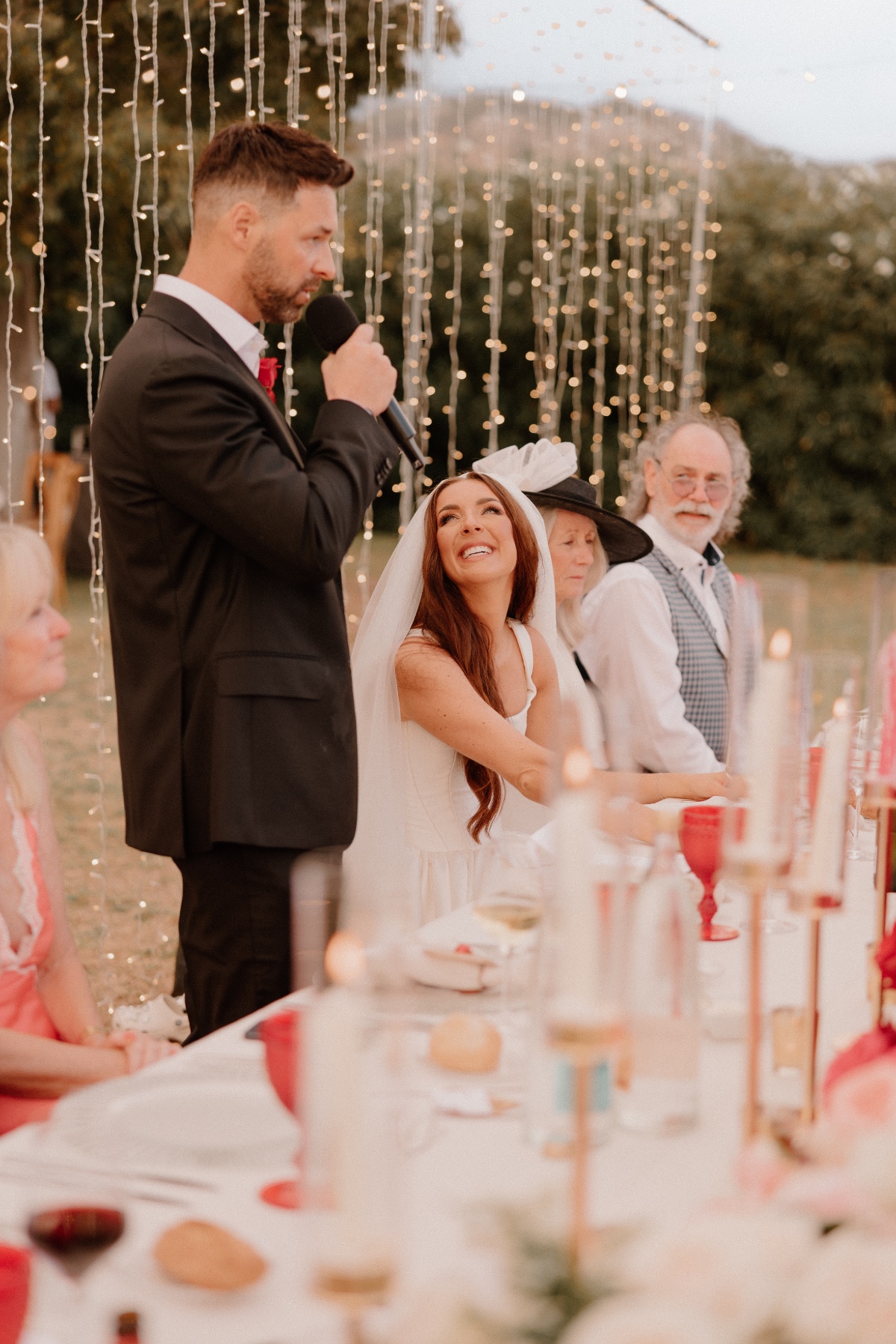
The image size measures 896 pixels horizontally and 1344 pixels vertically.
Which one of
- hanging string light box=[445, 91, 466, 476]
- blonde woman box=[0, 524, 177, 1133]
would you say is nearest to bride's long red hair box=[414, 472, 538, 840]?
blonde woman box=[0, 524, 177, 1133]

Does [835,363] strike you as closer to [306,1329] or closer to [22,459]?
[22,459]

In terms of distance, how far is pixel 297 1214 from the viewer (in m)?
0.98

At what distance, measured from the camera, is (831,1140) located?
73 centimetres

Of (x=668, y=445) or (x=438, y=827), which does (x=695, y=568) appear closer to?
(x=668, y=445)

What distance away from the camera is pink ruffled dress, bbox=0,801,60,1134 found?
5.46ft

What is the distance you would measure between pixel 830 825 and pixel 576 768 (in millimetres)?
287

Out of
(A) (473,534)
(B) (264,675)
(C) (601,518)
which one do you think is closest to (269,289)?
(B) (264,675)

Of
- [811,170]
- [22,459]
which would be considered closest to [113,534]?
[22,459]

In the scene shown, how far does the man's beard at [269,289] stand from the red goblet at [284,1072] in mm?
1240

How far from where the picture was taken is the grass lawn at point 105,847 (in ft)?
12.5

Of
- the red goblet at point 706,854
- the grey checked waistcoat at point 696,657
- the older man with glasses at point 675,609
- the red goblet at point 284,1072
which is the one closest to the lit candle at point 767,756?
the red goblet at point 284,1072

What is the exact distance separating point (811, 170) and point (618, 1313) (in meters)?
15.1

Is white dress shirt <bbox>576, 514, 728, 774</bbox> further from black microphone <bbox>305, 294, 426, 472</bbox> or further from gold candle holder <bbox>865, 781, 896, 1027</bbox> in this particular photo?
gold candle holder <bbox>865, 781, 896, 1027</bbox>

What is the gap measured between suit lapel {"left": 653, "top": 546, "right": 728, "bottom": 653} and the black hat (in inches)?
2.6
